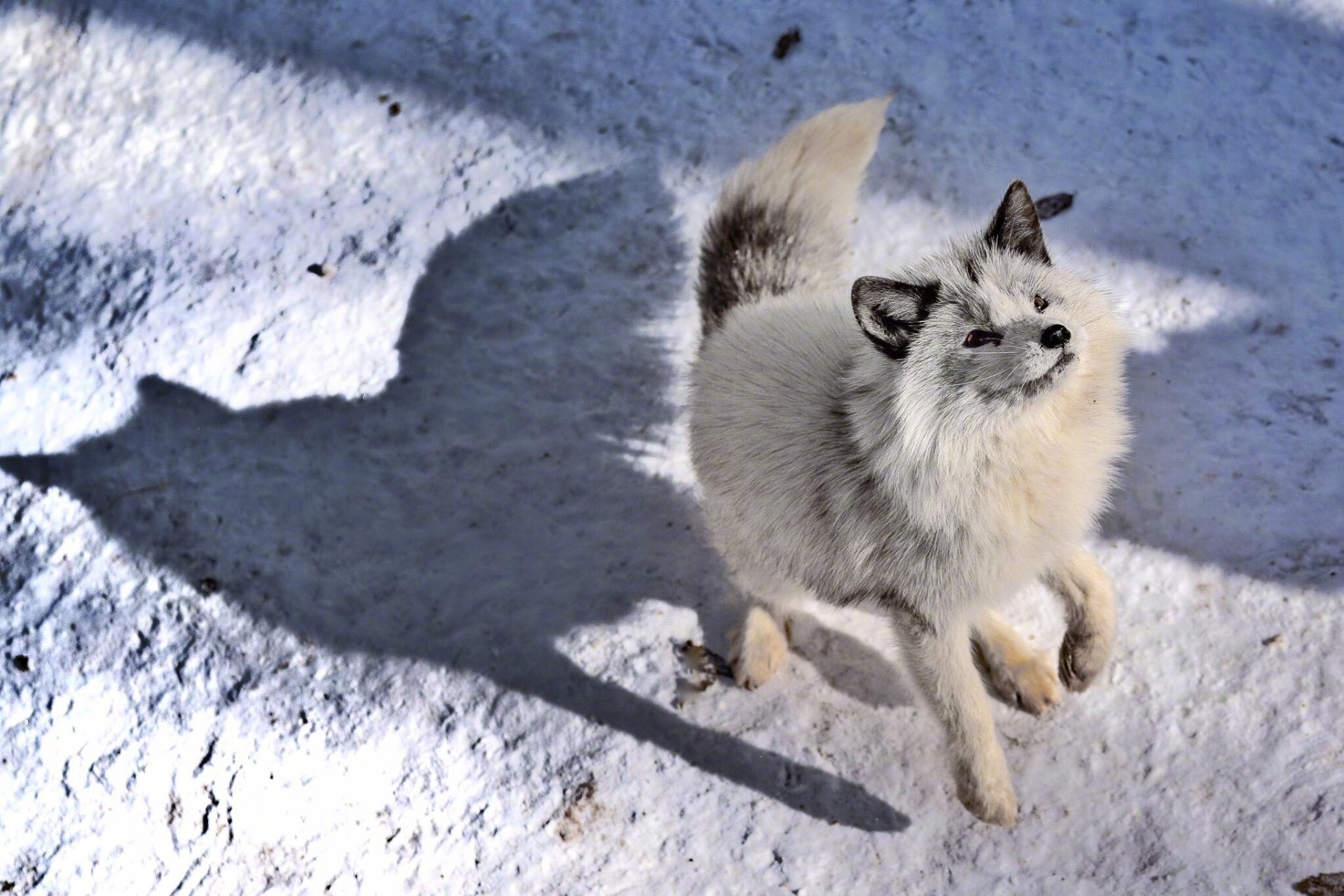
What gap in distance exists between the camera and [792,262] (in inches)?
113

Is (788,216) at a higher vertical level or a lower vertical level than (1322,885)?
higher

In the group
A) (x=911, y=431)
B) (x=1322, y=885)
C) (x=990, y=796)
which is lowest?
(x=990, y=796)

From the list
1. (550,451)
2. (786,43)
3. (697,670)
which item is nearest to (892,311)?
(697,670)

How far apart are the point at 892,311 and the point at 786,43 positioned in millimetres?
2019

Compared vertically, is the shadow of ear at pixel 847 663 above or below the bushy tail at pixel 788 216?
below

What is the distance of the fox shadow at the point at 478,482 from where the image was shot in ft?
9.68

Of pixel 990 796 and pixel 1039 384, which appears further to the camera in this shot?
pixel 990 796

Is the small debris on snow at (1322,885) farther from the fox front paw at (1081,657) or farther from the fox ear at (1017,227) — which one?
the fox ear at (1017,227)

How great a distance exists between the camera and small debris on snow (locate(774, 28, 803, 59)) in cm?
372

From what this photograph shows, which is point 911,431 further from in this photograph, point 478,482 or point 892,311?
point 478,482

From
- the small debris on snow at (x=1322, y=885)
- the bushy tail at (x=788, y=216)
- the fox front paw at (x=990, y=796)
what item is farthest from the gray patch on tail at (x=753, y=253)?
the small debris on snow at (x=1322, y=885)

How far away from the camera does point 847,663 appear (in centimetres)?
290

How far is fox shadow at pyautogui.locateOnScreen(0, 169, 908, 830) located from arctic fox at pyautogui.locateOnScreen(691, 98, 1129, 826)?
36cm

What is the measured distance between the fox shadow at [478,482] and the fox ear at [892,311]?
1189 millimetres
